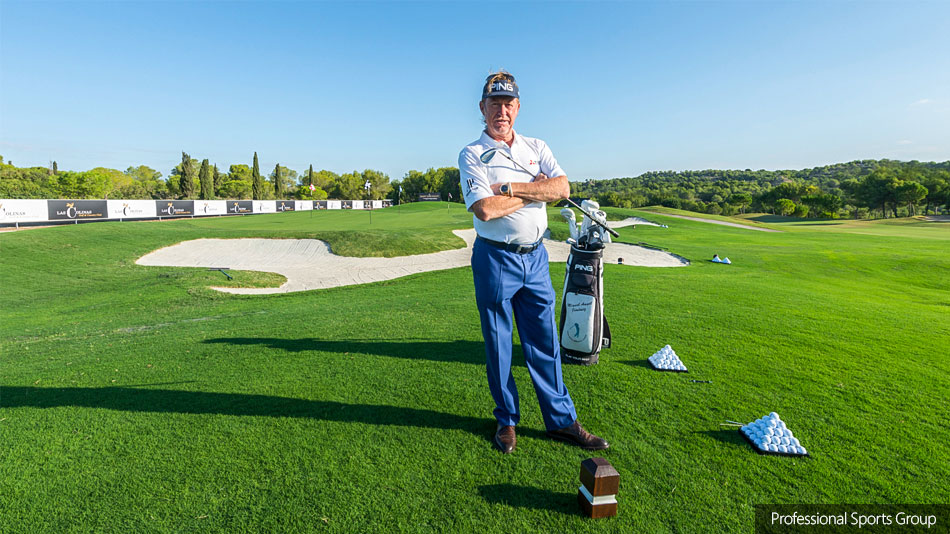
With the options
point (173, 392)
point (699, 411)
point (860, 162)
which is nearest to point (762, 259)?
point (699, 411)

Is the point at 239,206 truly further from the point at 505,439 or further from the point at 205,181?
the point at 505,439

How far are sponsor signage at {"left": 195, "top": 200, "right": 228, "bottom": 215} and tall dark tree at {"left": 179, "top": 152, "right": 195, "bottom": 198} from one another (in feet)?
76.7

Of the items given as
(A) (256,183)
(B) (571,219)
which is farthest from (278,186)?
(B) (571,219)

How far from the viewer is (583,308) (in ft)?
13.0

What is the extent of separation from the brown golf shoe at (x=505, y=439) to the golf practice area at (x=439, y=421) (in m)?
0.08

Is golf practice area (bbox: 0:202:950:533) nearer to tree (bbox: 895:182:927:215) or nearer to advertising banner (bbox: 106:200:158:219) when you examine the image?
advertising banner (bbox: 106:200:158:219)

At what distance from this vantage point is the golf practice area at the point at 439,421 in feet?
7.41

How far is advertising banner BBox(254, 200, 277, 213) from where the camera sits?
173 feet

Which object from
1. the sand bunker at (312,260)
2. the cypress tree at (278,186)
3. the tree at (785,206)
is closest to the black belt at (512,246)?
the sand bunker at (312,260)

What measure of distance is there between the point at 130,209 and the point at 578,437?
150 ft

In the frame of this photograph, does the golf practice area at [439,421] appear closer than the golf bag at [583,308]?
Yes

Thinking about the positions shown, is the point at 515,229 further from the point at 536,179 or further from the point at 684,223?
the point at 684,223

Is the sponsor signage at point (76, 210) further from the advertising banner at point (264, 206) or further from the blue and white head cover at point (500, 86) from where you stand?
the blue and white head cover at point (500, 86)

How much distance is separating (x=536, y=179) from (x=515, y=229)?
0.45 m
